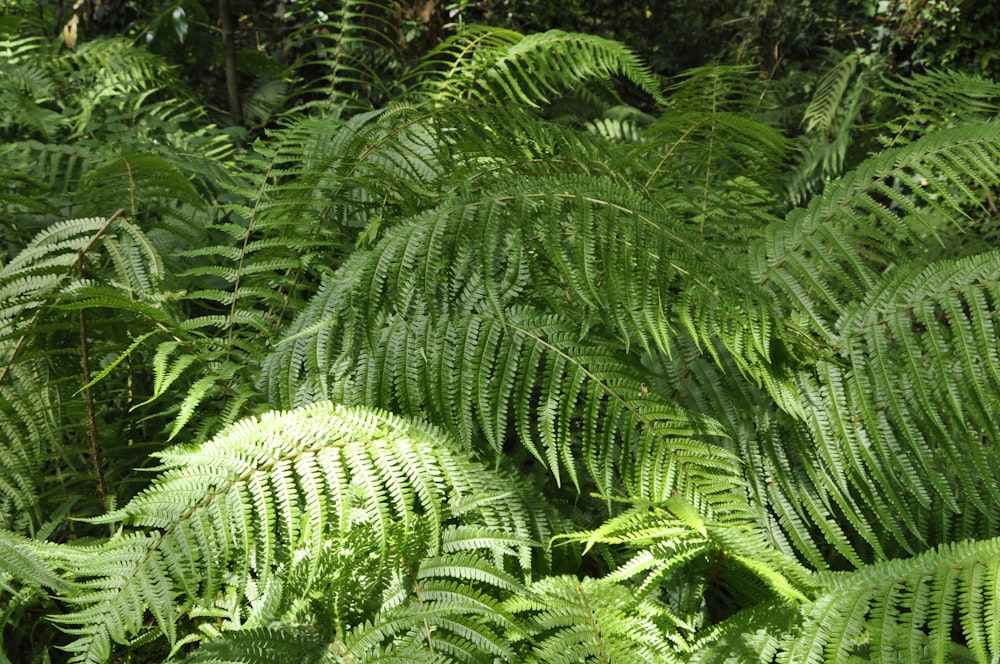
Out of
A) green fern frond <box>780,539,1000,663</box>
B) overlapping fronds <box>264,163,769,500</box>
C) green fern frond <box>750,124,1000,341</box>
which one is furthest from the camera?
green fern frond <box>750,124,1000,341</box>

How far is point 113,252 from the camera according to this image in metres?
1.39

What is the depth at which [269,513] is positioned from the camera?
949mm

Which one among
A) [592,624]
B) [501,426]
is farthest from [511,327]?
[592,624]

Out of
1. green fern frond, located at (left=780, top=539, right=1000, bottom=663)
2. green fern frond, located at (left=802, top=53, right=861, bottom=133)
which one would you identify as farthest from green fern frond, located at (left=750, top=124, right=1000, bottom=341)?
green fern frond, located at (left=802, top=53, right=861, bottom=133)

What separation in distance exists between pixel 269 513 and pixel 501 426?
1.10 feet

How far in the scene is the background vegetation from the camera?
0.97 meters

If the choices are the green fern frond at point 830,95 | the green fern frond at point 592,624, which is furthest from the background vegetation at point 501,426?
the green fern frond at point 830,95

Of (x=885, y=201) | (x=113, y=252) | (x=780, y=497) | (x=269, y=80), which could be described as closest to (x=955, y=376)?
(x=780, y=497)

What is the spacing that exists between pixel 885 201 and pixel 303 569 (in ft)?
10.9

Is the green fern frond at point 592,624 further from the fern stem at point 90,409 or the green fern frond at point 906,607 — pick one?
the fern stem at point 90,409

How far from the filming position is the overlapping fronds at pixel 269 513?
912mm

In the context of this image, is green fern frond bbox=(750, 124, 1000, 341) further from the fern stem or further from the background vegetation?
the fern stem

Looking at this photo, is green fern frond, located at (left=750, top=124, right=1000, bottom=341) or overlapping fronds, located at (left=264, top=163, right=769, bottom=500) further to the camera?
green fern frond, located at (left=750, top=124, right=1000, bottom=341)

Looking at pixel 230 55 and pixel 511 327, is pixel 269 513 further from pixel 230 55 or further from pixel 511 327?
pixel 230 55
